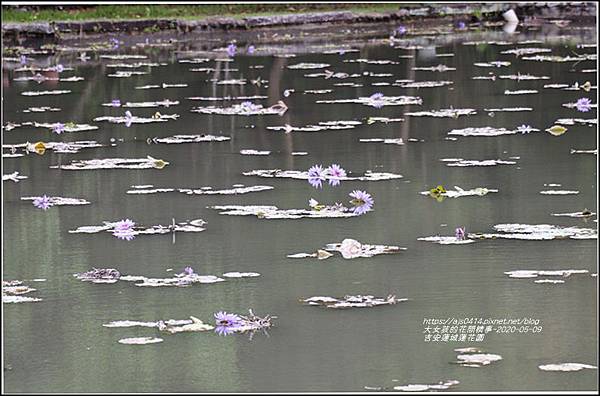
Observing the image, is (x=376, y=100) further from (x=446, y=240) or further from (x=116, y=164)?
(x=446, y=240)

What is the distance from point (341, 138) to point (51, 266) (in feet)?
12.0

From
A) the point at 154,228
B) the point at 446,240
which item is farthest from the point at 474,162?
the point at 154,228

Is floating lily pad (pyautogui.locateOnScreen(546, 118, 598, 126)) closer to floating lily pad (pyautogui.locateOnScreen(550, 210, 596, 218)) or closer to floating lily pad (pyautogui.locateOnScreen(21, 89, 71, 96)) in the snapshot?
floating lily pad (pyautogui.locateOnScreen(550, 210, 596, 218))

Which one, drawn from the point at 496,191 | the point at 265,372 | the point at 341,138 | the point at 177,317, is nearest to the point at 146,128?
the point at 341,138

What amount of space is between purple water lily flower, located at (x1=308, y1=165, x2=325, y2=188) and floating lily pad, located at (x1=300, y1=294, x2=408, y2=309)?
91.5 inches

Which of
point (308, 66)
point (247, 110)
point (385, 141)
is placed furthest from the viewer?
point (308, 66)

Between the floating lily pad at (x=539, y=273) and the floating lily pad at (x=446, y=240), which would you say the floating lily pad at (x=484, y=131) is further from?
the floating lily pad at (x=539, y=273)

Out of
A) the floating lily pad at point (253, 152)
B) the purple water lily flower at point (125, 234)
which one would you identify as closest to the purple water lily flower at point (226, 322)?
the purple water lily flower at point (125, 234)

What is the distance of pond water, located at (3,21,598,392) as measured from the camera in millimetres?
4676

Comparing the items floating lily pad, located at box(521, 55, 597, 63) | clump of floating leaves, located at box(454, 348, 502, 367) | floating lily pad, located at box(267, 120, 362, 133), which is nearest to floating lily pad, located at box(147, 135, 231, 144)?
floating lily pad, located at box(267, 120, 362, 133)

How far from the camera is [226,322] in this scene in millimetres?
5145

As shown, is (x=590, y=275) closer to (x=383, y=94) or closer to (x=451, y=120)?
(x=451, y=120)

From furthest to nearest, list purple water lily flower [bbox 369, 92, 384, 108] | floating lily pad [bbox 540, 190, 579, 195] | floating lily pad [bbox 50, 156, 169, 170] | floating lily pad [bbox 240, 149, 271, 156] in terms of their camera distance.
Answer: purple water lily flower [bbox 369, 92, 384, 108] → floating lily pad [bbox 240, 149, 271, 156] → floating lily pad [bbox 50, 156, 169, 170] → floating lily pad [bbox 540, 190, 579, 195]

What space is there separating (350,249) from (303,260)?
0.23 m
